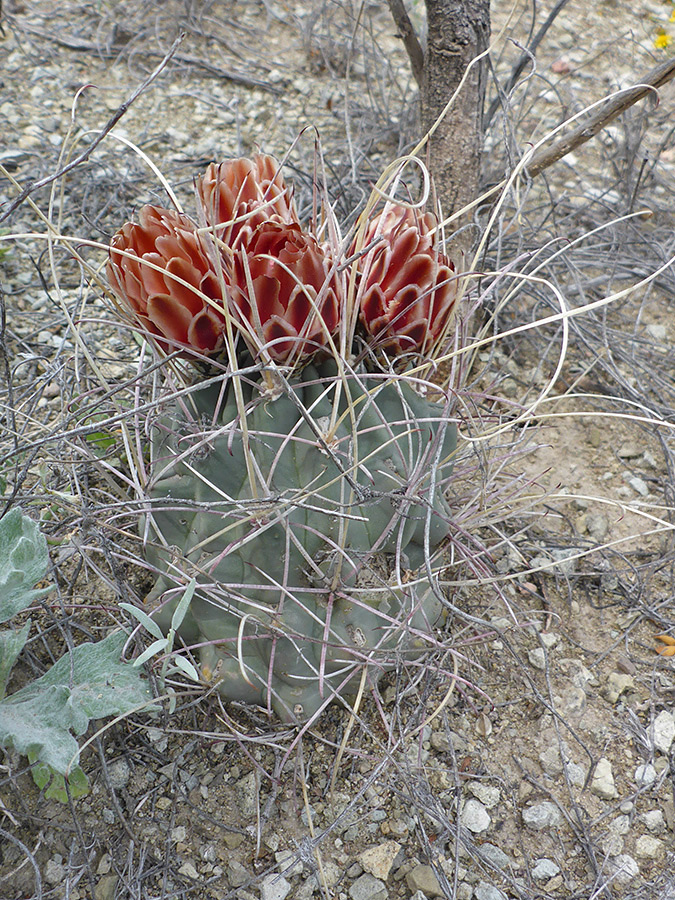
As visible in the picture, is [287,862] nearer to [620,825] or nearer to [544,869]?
[544,869]

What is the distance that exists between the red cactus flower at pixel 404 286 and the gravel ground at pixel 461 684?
0.17 m

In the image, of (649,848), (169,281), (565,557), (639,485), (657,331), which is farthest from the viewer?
(657,331)

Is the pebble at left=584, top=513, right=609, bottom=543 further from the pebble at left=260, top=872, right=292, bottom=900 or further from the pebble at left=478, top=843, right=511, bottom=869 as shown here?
the pebble at left=260, top=872, right=292, bottom=900

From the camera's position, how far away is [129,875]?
94 centimetres

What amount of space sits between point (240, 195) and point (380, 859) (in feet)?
2.67

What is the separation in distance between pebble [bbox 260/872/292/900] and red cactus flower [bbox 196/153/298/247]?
2.47 feet

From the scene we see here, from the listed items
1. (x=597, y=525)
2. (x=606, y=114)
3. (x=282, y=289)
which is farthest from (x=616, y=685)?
(x=606, y=114)

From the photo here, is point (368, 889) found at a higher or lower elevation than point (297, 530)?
lower

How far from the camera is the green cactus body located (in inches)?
38.4

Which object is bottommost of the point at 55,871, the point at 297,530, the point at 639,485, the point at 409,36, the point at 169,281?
the point at 55,871

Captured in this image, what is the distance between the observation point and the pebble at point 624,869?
1.00 metres

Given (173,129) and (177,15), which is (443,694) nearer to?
(173,129)

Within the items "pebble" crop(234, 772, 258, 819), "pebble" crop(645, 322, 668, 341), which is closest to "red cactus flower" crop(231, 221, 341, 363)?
"pebble" crop(234, 772, 258, 819)

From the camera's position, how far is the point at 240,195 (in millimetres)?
966
